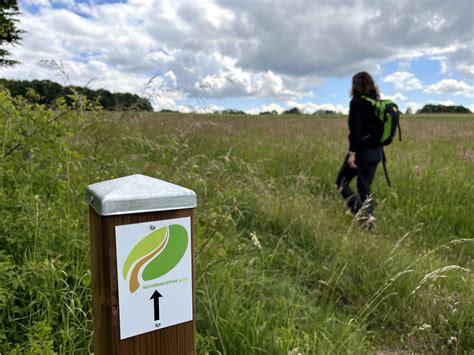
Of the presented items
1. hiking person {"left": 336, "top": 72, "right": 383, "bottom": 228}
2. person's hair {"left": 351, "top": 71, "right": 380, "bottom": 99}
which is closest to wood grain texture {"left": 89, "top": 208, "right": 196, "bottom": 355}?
hiking person {"left": 336, "top": 72, "right": 383, "bottom": 228}

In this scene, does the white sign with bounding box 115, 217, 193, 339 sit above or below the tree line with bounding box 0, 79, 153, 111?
below

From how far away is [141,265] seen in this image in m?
0.91

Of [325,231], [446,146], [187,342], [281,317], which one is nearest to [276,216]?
[325,231]

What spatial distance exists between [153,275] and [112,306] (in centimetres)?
12

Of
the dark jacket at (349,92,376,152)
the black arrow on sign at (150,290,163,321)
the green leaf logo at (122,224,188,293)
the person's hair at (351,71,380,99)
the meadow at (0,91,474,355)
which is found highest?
the person's hair at (351,71,380,99)

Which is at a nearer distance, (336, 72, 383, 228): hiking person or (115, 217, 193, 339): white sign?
(115, 217, 193, 339): white sign

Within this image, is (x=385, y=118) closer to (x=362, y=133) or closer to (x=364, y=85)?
(x=362, y=133)

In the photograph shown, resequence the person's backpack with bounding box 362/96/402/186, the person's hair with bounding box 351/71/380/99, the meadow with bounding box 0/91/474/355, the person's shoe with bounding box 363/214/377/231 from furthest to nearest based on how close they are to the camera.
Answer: the person's hair with bounding box 351/71/380/99
the person's backpack with bounding box 362/96/402/186
the person's shoe with bounding box 363/214/377/231
the meadow with bounding box 0/91/474/355

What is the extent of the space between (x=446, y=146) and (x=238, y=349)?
26.8 ft

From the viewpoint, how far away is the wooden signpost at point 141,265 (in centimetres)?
88

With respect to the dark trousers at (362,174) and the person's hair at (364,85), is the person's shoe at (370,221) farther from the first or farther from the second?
the person's hair at (364,85)

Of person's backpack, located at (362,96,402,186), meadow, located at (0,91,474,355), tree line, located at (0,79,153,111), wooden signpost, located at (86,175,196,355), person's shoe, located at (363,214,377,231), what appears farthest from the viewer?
person's backpack, located at (362,96,402,186)

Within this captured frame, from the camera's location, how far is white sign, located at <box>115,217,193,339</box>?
895 millimetres

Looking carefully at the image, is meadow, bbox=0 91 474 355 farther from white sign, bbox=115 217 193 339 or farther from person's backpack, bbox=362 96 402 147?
person's backpack, bbox=362 96 402 147
